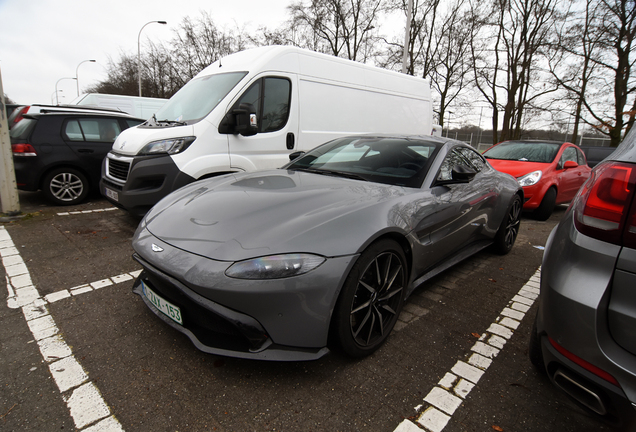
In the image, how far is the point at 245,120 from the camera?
4.39 m

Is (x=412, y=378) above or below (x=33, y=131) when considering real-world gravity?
below

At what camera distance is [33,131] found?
555 cm

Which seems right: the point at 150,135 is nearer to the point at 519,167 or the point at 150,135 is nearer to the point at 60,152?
the point at 60,152

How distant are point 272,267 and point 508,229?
353cm

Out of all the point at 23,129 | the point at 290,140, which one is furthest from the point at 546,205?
the point at 23,129

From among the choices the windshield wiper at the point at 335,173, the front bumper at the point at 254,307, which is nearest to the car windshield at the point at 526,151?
the windshield wiper at the point at 335,173

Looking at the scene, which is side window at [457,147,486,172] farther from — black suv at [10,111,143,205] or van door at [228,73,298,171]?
black suv at [10,111,143,205]

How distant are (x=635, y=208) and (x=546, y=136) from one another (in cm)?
2618

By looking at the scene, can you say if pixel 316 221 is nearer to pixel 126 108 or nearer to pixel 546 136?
pixel 126 108

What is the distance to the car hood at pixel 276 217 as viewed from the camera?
1.84 m

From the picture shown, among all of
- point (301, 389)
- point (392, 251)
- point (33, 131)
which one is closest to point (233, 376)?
point (301, 389)

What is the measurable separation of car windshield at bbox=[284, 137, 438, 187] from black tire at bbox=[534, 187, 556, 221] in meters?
4.26

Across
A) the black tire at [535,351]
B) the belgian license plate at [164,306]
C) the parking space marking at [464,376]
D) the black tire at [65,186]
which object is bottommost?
the parking space marking at [464,376]

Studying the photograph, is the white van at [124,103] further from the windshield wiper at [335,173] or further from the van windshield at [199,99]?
the windshield wiper at [335,173]
